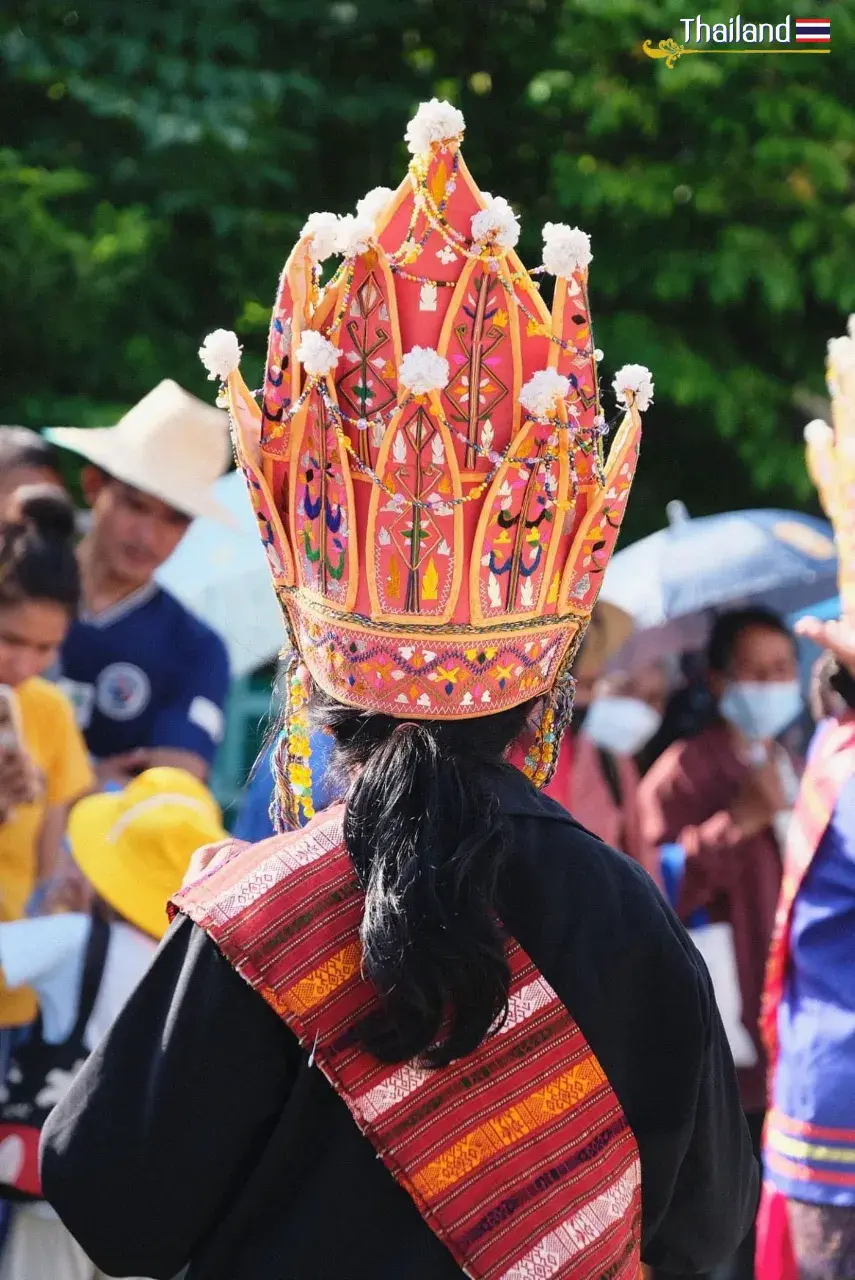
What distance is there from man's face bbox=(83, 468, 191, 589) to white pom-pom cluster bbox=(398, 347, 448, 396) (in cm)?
287

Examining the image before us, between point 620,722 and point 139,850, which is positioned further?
point 620,722

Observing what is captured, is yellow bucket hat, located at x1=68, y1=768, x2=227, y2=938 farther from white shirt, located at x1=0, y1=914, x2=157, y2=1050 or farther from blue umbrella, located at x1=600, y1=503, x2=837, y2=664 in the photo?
blue umbrella, located at x1=600, y1=503, x2=837, y2=664

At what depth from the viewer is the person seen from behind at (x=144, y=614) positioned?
4.36m

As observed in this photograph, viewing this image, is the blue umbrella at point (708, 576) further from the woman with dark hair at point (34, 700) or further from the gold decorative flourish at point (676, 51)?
the gold decorative flourish at point (676, 51)

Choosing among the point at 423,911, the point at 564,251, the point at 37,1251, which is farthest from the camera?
the point at 37,1251

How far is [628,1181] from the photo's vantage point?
71.3 inches

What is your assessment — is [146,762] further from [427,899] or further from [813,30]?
[813,30]

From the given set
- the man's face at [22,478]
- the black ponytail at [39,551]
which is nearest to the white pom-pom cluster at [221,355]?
the black ponytail at [39,551]

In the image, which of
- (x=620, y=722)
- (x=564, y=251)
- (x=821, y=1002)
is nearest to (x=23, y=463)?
(x=620, y=722)

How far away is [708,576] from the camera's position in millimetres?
4957

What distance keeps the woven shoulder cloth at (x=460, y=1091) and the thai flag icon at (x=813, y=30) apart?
5.86 metres

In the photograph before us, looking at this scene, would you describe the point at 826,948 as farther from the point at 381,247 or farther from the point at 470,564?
the point at 381,247

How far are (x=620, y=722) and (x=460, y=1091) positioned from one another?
3.19m

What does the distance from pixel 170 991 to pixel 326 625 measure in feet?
1.54
